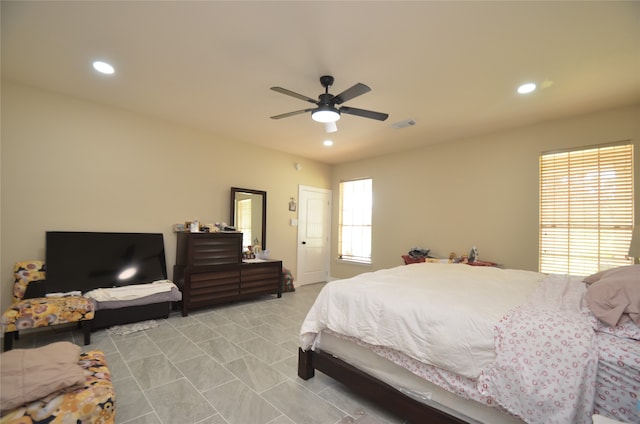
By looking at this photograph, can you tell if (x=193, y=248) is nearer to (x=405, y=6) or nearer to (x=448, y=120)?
(x=405, y=6)

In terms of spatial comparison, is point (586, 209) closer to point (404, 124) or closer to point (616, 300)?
point (404, 124)

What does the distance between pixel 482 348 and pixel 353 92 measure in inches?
80.2

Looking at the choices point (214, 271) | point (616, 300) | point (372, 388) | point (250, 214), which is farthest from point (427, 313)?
point (250, 214)

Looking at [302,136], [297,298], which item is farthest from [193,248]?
[302,136]

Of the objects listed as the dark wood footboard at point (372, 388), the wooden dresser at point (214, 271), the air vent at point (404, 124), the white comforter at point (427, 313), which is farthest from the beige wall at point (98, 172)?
the white comforter at point (427, 313)

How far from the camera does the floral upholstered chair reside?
264cm

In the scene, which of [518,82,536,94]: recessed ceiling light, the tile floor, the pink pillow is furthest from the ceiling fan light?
the tile floor

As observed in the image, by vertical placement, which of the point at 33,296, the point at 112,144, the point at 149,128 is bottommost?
the point at 33,296

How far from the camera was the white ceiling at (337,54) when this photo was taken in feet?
6.55

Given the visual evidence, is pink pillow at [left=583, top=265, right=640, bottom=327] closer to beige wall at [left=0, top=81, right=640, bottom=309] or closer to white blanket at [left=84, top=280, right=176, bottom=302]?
beige wall at [left=0, top=81, right=640, bottom=309]

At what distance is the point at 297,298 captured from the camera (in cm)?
505

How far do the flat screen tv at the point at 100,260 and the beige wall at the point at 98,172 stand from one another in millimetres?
135

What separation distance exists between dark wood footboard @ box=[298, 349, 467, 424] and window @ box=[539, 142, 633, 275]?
3255mm

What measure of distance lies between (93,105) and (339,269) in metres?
5.14
